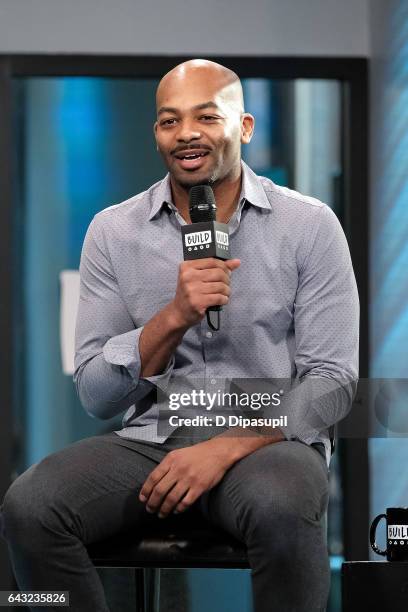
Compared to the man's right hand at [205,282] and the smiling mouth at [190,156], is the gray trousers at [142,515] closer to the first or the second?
the man's right hand at [205,282]

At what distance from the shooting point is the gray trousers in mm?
1853

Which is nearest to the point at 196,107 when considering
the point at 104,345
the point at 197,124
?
the point at 197,124

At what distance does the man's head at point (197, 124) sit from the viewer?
2104mm

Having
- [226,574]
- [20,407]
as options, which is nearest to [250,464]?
[226,574]

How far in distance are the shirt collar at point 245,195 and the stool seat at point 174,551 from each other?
2.21 ft

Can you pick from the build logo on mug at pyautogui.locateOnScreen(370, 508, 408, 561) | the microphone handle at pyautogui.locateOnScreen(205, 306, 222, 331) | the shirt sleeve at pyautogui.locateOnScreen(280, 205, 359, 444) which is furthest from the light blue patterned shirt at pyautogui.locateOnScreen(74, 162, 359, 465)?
the build logo on mug at pyautogui.locateOnScreen(370, 508, 408, 561)

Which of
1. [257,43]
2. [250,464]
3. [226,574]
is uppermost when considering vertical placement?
[257,43]

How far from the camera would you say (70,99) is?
4.30m

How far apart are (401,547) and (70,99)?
9.29 feet

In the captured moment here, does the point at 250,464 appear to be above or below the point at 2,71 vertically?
below

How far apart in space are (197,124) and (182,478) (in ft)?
2.25

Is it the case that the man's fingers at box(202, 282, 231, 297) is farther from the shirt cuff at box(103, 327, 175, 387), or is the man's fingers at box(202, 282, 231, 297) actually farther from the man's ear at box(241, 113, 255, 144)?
the man's ear at box(241, 113, 255, 144)

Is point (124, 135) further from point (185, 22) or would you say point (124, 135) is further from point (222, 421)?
point (222, 421)

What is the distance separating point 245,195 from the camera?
224 centimetres
